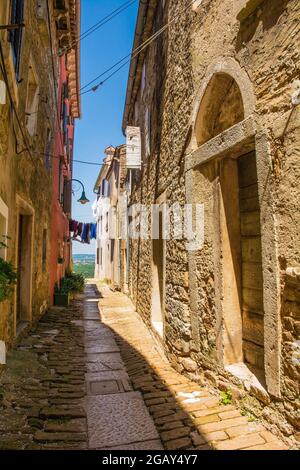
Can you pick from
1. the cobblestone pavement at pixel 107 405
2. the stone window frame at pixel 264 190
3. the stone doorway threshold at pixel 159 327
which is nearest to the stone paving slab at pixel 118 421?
the cobblestone pavement at pixel 107 405

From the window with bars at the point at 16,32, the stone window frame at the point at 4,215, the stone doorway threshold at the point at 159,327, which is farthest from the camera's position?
the stone doorway threshold at the point at 159,327

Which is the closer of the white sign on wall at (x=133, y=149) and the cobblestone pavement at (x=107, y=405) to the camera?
the cobblestone pavement at (x=107, y=405)

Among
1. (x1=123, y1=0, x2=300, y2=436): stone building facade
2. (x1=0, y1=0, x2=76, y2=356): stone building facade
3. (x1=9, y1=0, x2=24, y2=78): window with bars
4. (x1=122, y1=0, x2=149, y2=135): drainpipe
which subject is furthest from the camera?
(x1=122, y1=0, x2=149, y2=135): drainpipe

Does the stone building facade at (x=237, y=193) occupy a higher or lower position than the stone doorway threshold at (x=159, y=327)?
higher

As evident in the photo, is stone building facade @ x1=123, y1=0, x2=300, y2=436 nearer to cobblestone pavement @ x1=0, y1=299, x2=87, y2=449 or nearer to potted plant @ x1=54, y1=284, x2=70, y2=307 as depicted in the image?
cobblestone pavement @ x1=0, y1=299, x2=87, y2=449

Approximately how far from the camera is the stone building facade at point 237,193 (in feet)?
8.11

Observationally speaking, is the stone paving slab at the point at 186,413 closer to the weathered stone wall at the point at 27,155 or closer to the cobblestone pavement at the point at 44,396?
the cobblestone pavement at the point at 44,396

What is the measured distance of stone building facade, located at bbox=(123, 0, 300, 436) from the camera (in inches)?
97.3

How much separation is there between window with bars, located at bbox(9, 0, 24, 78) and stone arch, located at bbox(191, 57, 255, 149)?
2.32m

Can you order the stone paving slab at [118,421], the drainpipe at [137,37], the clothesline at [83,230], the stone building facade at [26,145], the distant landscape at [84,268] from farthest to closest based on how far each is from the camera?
the distant landscape at [84,268]
the clothesline at [83,230]
the drainpipe at [137,37]
the stone building facade at [26,145]
the stone paving slab at [118,421]

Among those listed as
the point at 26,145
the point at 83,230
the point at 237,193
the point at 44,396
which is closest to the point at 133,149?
the point at 26,145

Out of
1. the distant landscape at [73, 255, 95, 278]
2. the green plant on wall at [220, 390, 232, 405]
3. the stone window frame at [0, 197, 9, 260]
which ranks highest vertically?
the stone window frame at [0, 197, 9, 260]

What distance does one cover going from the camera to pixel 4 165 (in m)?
3.51

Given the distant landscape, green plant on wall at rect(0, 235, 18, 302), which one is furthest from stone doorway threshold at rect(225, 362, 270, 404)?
the distant landscape
